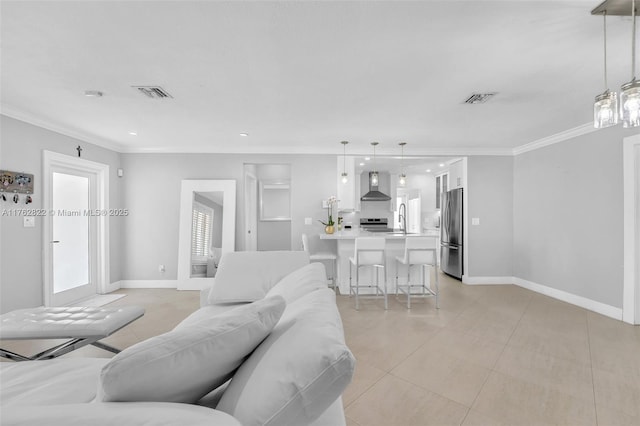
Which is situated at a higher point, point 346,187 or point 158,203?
point 346,187

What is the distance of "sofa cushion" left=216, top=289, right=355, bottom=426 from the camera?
30.8 inches

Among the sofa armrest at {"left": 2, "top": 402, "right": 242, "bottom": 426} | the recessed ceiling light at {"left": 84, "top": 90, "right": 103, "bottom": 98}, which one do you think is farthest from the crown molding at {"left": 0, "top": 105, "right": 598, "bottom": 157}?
the sofa armrest at {"left": 2, "top": 402, "right": 242, "bottom": 426}

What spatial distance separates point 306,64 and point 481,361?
2876mm

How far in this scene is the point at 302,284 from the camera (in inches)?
64.8

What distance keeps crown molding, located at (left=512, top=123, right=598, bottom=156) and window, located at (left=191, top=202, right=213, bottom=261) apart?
5606mm

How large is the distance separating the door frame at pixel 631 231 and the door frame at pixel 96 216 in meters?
7.02

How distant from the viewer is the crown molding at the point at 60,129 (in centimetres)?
328

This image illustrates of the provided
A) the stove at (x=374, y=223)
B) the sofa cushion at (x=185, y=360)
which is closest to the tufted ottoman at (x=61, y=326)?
the sofa cushion at (x=185, y=360)

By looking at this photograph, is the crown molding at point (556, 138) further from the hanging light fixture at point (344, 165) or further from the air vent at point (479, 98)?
the hanging light fixture at point (344, 165)

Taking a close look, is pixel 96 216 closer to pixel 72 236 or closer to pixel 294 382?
pixel 72 236

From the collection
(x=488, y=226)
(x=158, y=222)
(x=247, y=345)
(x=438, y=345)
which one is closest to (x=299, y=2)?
(x=247, y=345)

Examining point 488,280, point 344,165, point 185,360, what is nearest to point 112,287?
point 344,165

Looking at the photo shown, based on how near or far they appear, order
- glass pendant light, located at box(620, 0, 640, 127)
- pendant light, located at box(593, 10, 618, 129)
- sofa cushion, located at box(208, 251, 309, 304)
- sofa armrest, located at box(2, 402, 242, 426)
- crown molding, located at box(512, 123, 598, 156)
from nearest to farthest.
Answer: sofa armrest, located at box(2, 402, 242, 426), glass pendant light, located at box(620, 0, 640, 127), pendant light, located at box(593, 10, 618, 129), sofa cushion, located at box(208, 251, 309, 304), crown molding, located at box(512, 123, 598, 156)

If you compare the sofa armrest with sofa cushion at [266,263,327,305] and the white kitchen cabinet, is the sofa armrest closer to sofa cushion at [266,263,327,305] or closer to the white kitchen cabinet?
sofa cushion at [266,263,327,305]
